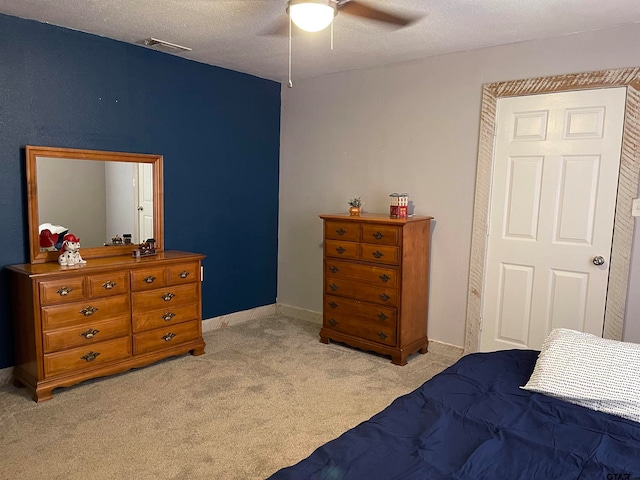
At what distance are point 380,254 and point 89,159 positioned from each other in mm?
2353

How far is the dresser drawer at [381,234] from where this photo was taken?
3.70 metres

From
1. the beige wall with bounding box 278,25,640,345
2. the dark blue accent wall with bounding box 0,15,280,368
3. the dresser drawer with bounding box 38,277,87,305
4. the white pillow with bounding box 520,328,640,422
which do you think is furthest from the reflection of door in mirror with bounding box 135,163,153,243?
the white pillow with bounding box 520,328,640,422

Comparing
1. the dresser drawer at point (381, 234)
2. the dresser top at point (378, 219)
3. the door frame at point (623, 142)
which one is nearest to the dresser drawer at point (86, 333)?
the dresser top at point (378, 219)

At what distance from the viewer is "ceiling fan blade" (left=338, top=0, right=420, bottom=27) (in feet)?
8.98

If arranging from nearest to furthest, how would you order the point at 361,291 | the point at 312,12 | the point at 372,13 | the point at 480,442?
the point at 480,442 < the point at 312,12 < the point at 372,13 < the point at 361,291

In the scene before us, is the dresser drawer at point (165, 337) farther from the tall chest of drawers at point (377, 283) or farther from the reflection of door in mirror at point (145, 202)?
the tall chest of drawers at point (377, 283)

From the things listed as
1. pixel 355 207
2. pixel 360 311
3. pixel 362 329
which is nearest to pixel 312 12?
pixel 355 207

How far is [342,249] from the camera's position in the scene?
4.06 m

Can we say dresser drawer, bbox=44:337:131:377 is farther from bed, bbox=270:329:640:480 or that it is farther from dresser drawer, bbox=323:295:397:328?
bed, bbox=270:329:640:480

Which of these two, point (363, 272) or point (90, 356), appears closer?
point (90, 356)

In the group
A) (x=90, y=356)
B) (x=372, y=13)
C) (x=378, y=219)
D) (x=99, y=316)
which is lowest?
(x=90, y=356)

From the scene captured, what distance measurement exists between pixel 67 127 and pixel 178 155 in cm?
94

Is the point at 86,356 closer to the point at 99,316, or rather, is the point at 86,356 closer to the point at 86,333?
the point at 86,333

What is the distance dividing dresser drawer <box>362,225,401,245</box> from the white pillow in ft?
5.82
